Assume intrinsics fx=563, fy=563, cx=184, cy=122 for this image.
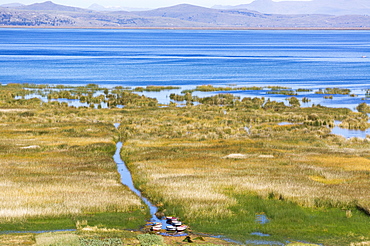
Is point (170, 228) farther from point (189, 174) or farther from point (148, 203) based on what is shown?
point (189, 174)

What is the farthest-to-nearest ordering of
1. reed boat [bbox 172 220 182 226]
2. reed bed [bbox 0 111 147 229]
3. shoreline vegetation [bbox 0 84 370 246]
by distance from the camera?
reed bed [bbox 0 111 147 229] < shoreline vegetation [bbox 0 84 370 246] < reed boat [bbox 172 220 182 226]

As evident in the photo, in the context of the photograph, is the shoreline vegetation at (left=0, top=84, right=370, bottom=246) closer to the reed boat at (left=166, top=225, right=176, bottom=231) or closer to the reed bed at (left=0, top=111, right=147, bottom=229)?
the reed bed at (left=0, top=111, right=147, bottom=229)

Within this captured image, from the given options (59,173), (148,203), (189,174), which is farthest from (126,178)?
(148,203)

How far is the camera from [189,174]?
38.8 metres

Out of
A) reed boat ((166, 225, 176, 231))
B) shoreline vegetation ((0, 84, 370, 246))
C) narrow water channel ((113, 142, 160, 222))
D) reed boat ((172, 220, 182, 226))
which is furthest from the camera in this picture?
narrow water channel ((113, 142, 160, 222))

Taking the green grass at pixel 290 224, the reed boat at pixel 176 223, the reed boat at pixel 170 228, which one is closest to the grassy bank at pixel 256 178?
the green grass at pixel 290 224

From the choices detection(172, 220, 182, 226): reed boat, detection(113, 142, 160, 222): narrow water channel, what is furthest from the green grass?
detection(113, 142, 160, 222): narrow water channel

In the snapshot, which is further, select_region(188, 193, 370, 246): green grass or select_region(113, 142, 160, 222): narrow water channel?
select_region(113, 142, 160, 222): narrow water channel

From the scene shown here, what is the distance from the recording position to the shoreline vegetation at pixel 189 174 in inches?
1059

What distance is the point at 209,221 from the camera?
90.7 ft

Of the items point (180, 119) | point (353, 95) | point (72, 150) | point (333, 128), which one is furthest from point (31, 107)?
point (353, 95)

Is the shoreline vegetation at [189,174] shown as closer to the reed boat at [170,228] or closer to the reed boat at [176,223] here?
the reed boat at [176,223]

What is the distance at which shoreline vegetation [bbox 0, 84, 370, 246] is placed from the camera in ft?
88.3

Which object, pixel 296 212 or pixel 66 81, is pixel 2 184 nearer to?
pixel 296 212
